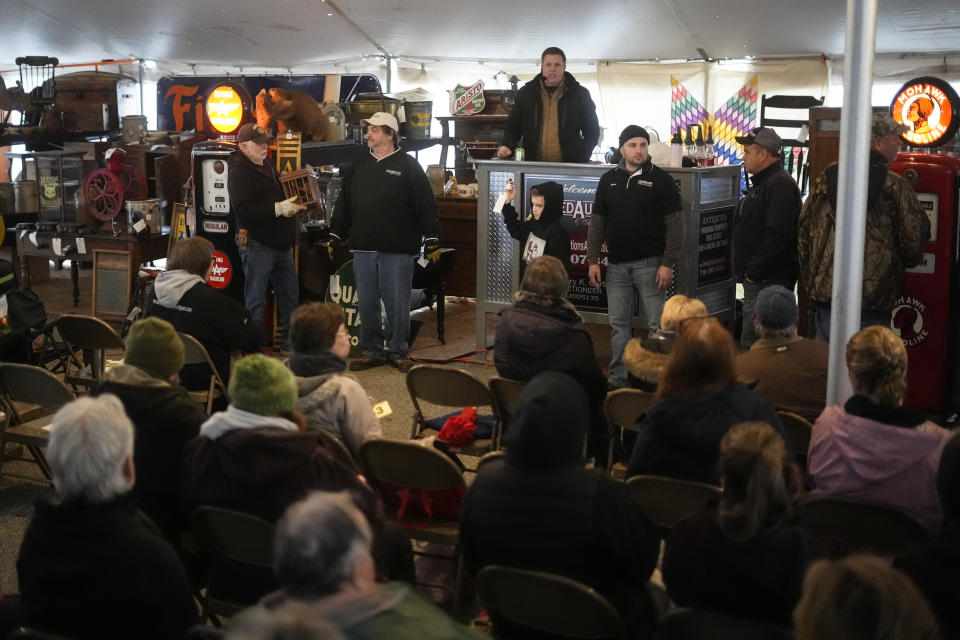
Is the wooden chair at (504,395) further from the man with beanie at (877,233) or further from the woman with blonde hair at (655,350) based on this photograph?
the man with beanie at (877,233)

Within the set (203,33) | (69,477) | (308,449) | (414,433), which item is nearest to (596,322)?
(414,433)

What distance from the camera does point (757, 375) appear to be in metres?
4.57

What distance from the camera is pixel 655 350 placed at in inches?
187

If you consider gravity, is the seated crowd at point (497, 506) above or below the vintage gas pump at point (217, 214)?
below

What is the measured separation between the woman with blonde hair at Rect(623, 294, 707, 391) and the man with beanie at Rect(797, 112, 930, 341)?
1.59 metres

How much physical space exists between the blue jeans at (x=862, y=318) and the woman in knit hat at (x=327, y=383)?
318 centimetres

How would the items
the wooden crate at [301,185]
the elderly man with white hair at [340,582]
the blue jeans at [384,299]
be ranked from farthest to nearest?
the wooden crate at [301,185] → the blue jeans at [384,299] → the elderly man with white hair at [340,582]

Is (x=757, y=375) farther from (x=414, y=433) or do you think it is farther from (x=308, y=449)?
(x=308, y=449)

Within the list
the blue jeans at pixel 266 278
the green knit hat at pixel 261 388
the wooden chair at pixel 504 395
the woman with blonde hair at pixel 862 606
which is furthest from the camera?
the blue jeans at pixel 266 278

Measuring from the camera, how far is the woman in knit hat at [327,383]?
4.07 meters

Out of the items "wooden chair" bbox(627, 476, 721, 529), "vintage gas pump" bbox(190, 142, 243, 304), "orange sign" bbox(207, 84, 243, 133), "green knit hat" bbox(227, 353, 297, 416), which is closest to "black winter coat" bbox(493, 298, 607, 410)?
"wooden chair" bbox(627, 476, 721, 529)

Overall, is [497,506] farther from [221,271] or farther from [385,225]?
[221,271]

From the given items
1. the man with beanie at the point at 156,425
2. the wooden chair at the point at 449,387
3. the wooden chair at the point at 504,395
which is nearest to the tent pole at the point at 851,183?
the wooden chair at the point at 504,395

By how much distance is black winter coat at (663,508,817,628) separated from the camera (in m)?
2.72
